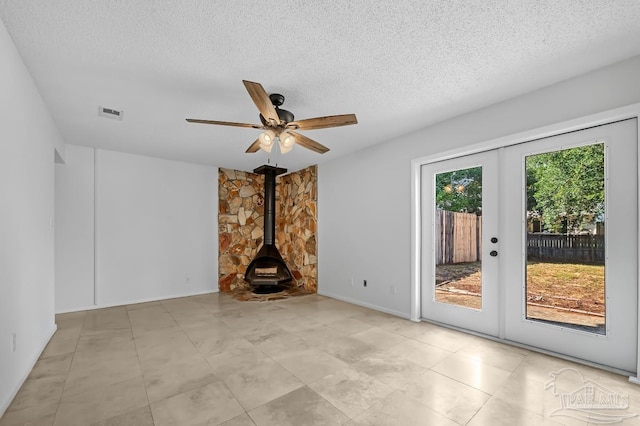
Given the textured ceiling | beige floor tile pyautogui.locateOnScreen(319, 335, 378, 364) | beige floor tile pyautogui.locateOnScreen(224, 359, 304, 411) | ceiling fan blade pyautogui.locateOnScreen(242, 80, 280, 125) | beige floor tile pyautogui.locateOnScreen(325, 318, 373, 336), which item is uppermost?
the textured ceiling

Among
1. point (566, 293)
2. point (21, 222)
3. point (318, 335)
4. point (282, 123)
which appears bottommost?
point (318, 335)

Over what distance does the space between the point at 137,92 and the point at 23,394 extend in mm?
2560

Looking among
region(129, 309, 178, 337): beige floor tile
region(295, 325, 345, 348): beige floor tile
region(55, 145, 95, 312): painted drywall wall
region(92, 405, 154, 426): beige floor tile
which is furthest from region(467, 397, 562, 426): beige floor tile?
region(55, 145, 95, 312): painted drywall wall

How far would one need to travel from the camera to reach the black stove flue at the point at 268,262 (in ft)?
17.3

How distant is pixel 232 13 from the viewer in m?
1.69

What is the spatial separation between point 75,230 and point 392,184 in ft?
15.7

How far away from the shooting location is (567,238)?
2545 millimetres

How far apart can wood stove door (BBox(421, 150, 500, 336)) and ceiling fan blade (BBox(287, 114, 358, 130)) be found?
1701mm

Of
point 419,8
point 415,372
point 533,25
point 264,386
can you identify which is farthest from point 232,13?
point 415,372

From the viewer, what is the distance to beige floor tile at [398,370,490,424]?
1808mm

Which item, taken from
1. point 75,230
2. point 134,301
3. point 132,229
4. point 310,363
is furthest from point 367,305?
point 75,230

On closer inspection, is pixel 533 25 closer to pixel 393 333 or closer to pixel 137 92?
pixel 393 333

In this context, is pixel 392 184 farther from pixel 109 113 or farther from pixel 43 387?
pixel 43 387

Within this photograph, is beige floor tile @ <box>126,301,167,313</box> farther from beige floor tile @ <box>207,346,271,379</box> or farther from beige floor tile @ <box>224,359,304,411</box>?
beige floor tile @ <box>224,359,304,411</box>
